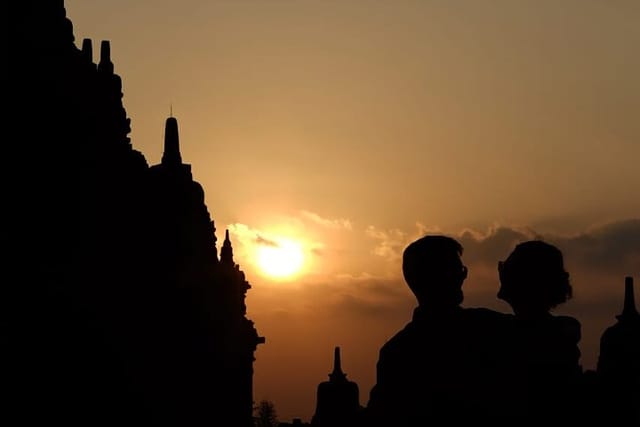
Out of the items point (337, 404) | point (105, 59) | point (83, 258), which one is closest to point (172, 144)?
point (105, 59)

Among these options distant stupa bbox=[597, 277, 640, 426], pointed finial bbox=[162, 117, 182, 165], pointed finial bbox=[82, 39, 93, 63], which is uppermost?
pointed finial bbox=[162, 117, 182, 165]

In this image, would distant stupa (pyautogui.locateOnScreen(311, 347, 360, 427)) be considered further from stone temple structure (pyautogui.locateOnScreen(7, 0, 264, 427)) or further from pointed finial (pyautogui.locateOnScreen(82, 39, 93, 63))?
pointed finial (pyautogui.locateOnScreen(82, 39, 93, 63))

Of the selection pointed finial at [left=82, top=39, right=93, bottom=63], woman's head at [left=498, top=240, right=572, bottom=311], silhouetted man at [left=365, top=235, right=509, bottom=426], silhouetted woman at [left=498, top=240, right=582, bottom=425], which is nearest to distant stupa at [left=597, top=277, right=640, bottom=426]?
silhouetted woman at [left=498, top=240, right=582, bottom=425]

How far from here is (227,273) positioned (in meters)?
51.0

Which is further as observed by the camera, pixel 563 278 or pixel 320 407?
pixel 320 407

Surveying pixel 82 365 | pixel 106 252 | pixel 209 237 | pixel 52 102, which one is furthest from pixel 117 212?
pixel 209 237

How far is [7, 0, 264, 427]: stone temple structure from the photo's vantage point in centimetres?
2231

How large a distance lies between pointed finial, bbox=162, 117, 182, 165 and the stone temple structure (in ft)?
11.1

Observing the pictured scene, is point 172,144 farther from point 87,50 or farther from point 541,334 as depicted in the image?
point 541,334

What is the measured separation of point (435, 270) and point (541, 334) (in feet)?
2.16

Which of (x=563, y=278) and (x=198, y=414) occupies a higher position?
(x=198, y=414)

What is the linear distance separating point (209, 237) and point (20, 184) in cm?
2299

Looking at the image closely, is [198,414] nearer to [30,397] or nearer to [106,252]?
[106,252]

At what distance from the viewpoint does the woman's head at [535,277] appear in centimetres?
697
